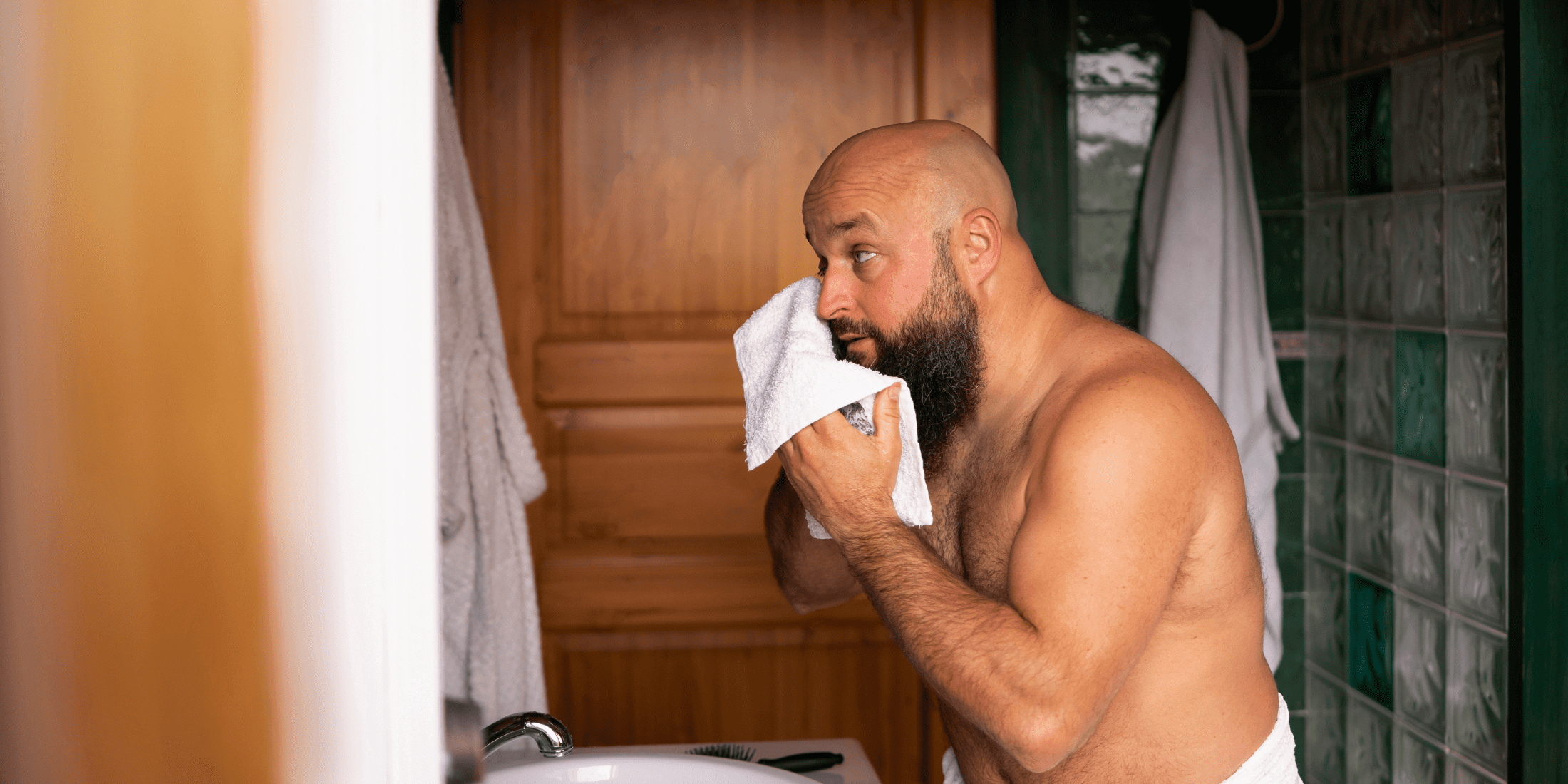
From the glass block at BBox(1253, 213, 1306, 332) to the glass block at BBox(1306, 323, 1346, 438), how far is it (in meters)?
0.05

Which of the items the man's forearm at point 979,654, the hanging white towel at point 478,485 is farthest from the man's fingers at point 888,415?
the hanging white towel at point 478,485

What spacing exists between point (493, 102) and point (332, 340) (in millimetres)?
1915

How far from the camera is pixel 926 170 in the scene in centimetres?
110

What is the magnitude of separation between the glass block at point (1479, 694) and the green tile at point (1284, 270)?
0.65 metres

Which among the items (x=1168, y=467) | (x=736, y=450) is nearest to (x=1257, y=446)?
(x=736, y=450)

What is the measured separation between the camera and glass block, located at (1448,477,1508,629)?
166 centimetres

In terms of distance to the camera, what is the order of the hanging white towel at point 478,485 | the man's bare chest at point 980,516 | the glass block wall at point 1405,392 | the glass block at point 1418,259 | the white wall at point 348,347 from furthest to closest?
the glass block at point 1418,259 < the glass block wall at point 1405,392 < the hanging white towel at point 478,485 < the man's bare chest at point 980,516 < the white wall at point 348,347

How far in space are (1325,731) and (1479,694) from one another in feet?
1.61

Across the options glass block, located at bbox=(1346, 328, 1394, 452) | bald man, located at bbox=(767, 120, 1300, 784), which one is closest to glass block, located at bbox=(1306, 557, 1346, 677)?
glass block, located at bbox=(1346, 328, 1394, 452)

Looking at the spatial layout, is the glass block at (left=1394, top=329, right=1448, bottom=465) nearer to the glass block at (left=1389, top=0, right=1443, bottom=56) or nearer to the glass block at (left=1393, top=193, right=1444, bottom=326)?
the glass block at (left=1393, top=193, right=1444, bottom=326)

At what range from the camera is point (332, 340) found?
0.23 metres

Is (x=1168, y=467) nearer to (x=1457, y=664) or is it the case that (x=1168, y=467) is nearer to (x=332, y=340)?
(x=332, y=340)

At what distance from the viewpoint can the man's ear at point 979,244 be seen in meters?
1.12

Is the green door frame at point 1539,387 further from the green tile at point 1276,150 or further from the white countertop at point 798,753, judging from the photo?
the white countertop at point 798,753
